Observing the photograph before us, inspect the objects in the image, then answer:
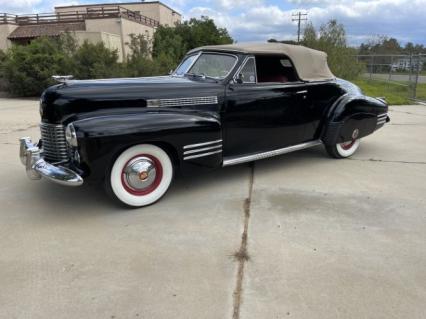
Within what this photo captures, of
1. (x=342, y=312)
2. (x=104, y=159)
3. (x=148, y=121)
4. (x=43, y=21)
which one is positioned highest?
(x=43, y=21)

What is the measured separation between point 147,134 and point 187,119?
1.73ft

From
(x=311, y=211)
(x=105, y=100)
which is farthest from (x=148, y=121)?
(x=311, y=211)

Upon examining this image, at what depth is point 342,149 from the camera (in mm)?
6031

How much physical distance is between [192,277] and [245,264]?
1.46 feet

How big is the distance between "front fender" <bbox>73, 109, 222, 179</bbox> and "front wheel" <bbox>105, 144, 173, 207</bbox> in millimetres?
94

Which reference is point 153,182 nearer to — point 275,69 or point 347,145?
point 275,69

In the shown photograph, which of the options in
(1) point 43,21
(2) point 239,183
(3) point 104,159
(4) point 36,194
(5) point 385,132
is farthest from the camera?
(1) point 43,21

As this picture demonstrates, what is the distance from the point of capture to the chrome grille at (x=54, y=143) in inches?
155

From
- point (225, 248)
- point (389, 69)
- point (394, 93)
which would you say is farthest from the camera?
point (389, 69)

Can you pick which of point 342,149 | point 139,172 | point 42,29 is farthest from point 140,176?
point 42,29

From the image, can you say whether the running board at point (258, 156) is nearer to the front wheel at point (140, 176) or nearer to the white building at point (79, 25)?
the front wheel at point (140, 176)

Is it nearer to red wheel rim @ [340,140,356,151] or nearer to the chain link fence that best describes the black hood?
red wheel rim @ [340,140,356,151]

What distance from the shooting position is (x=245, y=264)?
3.01 metres

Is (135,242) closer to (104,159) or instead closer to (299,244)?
(104,159)
